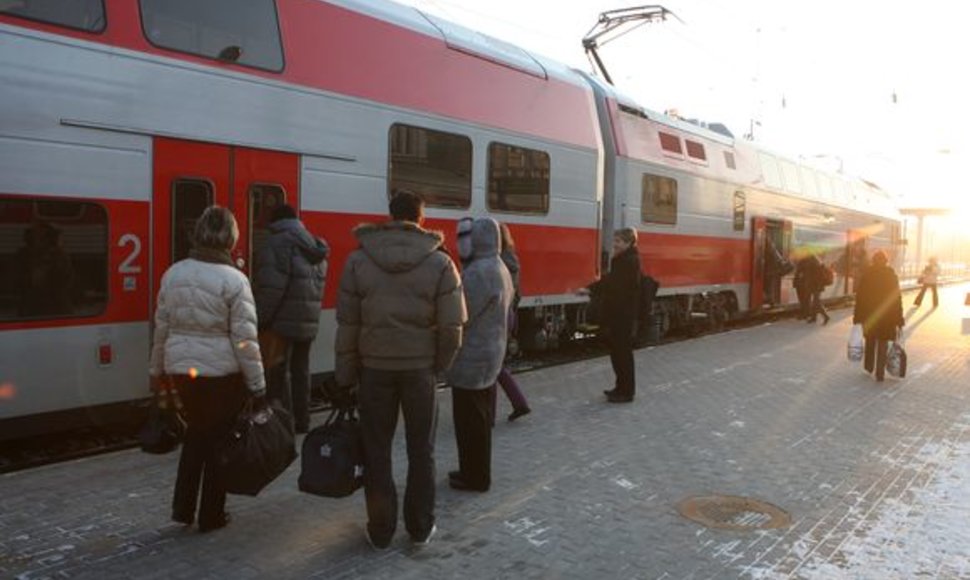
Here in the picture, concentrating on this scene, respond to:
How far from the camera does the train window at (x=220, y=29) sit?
609 centimetres

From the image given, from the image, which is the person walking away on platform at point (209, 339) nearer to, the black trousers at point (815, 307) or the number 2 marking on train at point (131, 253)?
the number 2 marking on train at point (131, 253)

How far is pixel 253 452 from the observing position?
14.2 feet

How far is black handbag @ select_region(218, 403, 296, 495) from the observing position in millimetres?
4305

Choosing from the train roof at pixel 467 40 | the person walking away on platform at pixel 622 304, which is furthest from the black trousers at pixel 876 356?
the train roof at pixel 467 40

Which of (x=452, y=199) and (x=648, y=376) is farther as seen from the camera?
Answer: (x=648, y=376)

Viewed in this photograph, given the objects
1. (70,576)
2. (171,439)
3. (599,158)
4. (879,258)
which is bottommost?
(70,576)

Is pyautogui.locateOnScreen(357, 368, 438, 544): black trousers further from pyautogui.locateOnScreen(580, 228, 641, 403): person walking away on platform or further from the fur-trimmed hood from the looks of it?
pyautogui.locateOnScreen(580, 228, 641, 403): person walking away on platform

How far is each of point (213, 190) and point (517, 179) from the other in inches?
163

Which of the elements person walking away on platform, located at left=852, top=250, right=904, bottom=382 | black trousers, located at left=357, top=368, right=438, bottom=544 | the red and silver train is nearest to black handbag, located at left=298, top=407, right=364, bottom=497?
black trousers, located at left=357, top=368, right=438, bottom=544

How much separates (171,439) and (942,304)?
29693mm

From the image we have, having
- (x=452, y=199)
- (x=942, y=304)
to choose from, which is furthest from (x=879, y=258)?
(x=942, y=304)

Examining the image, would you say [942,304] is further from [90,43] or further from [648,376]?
[90,43]

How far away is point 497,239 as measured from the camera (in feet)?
17.9

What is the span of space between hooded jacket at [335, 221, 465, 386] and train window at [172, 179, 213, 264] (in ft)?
7.64
